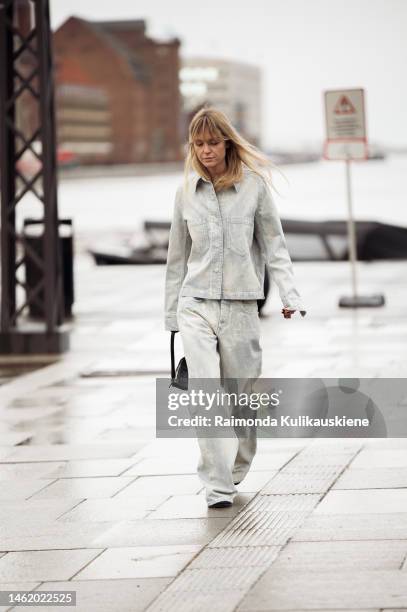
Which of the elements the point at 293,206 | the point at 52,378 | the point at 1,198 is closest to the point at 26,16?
the point at 1,198

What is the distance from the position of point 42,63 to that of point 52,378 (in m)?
3.22

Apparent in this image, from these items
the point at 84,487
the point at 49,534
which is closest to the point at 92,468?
the point at 84,487

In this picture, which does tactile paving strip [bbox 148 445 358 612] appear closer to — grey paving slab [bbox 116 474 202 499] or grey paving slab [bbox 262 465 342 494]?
grey paving slab [bbox 262 465 342 494]

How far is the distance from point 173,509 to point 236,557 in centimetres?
96

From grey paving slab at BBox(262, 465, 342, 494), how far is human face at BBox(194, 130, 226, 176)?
62.5 inches

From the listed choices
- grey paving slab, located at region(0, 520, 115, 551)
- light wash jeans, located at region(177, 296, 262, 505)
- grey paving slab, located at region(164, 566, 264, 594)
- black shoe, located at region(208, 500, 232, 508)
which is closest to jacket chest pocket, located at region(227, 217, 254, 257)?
light wash jeans, located at region(177, 296, 262, 505)

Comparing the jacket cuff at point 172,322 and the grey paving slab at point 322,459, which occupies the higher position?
the jacket cuff at point 172,322

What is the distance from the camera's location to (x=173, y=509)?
5.96 metres

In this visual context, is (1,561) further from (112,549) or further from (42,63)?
(42,63)

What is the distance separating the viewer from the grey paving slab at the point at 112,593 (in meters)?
4.46

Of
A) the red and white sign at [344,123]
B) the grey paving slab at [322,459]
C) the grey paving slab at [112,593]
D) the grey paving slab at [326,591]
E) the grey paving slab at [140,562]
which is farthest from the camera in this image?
the red and white sign at [344,123]

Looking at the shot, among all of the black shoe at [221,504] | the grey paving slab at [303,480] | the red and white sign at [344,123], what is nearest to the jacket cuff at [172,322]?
the black shoe at [221,504]

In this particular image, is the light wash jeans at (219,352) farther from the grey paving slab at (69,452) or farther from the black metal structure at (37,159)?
the black metal structure at (37,159)

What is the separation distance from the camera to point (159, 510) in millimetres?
5949
